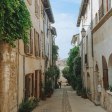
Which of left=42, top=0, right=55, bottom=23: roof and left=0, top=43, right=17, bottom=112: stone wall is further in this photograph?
left=42, top=0, right=55, bottom=23: roof

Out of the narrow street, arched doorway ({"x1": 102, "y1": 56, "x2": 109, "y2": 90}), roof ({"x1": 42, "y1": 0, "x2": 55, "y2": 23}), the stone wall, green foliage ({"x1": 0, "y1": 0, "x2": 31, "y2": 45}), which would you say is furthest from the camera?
roof ({"x1": 42, "y1": 0, "x2": 55, "y2": 23})

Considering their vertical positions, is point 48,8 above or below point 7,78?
above

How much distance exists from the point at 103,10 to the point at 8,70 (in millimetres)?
9257

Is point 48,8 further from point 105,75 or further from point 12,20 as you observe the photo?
point 12,20

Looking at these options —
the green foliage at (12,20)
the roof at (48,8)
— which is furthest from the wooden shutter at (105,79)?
the roof at (48,8)

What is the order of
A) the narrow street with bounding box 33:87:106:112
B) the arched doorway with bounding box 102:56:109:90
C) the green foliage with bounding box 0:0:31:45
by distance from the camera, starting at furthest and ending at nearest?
1. the narrow street with bounding box 33:87:106:112
2. the arched doorway with bounding box 102:56:109:90
3. the green foliage with bounding box 0:0:31:45

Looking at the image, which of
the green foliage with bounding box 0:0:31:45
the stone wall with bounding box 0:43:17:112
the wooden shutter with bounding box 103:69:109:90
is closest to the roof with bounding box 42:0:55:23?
the wooden shutter with bounding box 103:69:109:90

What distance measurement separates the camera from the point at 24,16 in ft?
42.4

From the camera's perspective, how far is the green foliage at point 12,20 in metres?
11.3

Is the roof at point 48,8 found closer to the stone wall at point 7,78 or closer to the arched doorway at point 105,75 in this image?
the arched doorway at point 105,75

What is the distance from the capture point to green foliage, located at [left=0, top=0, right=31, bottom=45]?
1127 cm

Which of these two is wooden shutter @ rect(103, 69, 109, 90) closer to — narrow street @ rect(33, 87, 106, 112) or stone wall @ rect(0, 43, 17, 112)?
narrow street @ rect(33, 87, 106, 112)

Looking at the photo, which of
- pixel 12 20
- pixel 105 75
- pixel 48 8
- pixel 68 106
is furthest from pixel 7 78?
pixel 48 8

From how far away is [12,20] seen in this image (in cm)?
1203
